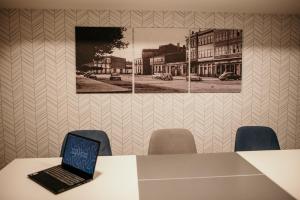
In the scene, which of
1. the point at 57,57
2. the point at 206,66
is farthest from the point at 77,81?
the point at 206,66

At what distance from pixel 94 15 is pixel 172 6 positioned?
3.42 feet

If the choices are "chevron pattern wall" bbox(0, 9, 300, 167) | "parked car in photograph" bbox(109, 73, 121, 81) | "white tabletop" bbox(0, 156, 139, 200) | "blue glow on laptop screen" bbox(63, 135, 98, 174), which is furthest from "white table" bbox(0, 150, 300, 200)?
"parked car in photograph" bbox(109, 73, 121, 81)

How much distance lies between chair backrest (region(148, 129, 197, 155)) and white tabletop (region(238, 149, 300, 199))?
0.49 metres

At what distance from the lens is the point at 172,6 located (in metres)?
3.50

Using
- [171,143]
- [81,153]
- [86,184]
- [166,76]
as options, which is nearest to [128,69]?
[166,76]

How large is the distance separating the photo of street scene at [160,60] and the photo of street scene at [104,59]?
13cm

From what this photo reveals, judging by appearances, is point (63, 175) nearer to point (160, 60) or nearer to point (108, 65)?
point (108, 65)

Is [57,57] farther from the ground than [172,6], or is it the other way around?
[172,6]

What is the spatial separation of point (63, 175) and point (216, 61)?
283 centimetres

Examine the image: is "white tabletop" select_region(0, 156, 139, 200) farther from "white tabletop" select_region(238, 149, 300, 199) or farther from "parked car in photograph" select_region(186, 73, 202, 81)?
"parked car in photograph" select_region(186, 73, 202, 81)

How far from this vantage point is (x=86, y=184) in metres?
1.61

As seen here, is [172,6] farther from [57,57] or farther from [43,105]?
[43,105]

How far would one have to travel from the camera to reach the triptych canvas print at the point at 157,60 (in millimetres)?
3707

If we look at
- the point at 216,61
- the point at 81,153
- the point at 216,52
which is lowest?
the point at 81,153
